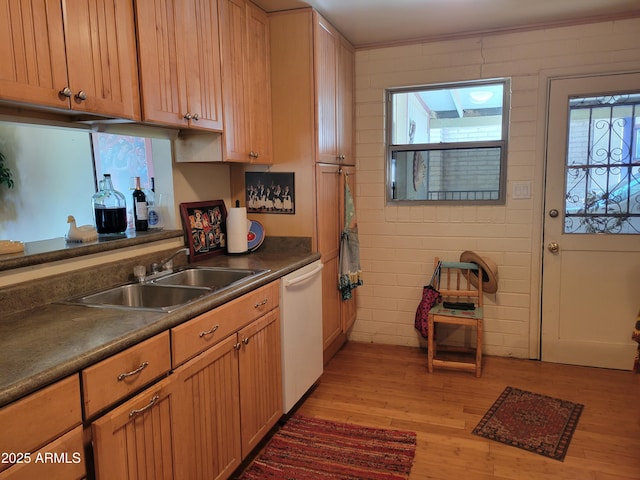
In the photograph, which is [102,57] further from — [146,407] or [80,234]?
[146,407]

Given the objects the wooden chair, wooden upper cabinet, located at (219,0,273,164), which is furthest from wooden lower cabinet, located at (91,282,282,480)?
the wooden chair

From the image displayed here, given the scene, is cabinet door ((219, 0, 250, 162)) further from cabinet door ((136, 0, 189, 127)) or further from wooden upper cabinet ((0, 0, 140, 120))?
wooden upper cabinet ((0, 0, 140, 120))

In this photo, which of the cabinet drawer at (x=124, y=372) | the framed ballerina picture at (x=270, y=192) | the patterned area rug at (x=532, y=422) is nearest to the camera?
the cabinet drawer at (x=124, y=372)

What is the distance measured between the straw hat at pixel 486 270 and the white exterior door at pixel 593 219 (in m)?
0.38

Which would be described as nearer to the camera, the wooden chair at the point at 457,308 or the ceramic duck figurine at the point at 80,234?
the ceramic duck figurine at the point at 80,234

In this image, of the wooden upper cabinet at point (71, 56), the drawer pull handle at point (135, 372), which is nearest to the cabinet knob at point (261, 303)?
the drawer pull handle at point (135, 372)

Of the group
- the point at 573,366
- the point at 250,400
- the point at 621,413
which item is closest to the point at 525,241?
the point at 573,366

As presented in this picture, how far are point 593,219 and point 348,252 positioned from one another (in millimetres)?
1728

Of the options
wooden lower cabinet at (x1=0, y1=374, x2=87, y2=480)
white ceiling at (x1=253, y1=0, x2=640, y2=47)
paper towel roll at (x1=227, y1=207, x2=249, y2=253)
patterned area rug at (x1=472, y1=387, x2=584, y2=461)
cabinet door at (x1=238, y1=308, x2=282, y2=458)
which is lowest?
patterned area rug at (x1=472, y1=387, x2=584, y2=461)

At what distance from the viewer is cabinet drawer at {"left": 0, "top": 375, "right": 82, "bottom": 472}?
1.04 metres

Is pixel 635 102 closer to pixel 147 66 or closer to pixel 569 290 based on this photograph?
pixel 569 290

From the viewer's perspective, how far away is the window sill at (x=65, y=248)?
1.67 metres

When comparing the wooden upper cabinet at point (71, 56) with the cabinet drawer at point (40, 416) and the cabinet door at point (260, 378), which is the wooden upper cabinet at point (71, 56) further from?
the cabinet door at point (260, 378)

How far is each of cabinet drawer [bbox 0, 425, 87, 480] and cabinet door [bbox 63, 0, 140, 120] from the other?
1082 millimetres
